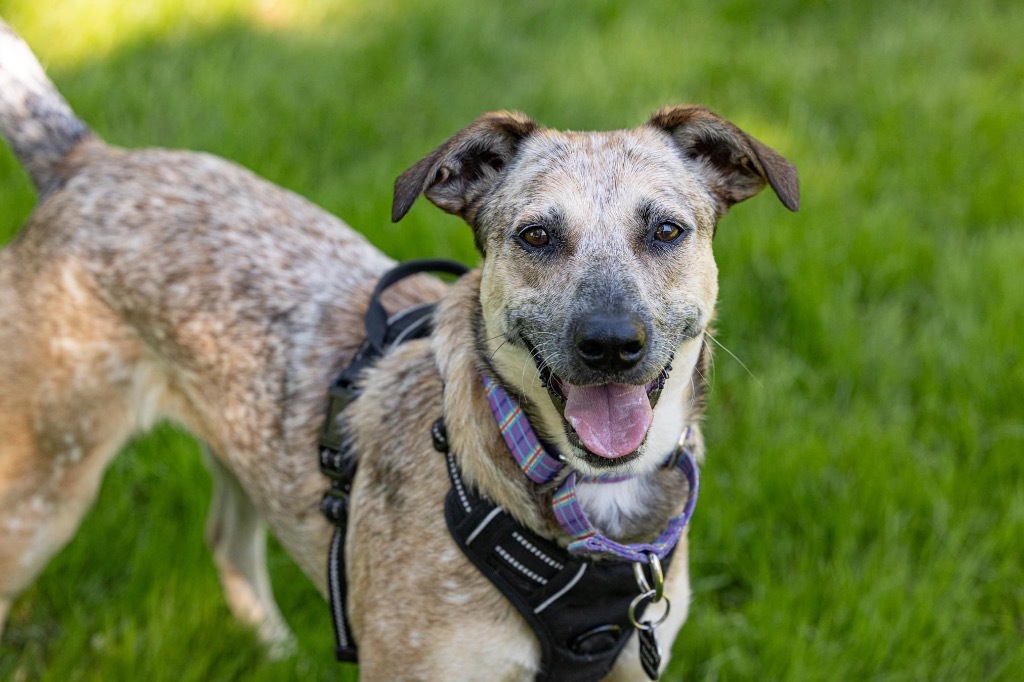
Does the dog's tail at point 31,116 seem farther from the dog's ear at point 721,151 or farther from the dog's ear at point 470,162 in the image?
the dog's ear at point 721,151

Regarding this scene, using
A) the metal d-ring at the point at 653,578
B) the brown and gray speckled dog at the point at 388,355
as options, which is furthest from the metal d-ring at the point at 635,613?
the brown and gray speckled dog at the point at 388,355

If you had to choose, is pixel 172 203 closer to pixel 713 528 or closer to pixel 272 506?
pixel 272 506

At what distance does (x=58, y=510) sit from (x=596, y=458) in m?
2.14

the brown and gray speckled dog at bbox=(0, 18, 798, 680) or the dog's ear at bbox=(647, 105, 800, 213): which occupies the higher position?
the dog's ear at bbox=(647, 105, 800, 213)

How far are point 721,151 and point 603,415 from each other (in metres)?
1.00

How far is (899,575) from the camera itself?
395 cm

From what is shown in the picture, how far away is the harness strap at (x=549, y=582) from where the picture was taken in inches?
110

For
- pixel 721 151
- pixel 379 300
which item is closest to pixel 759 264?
pixel 721 151

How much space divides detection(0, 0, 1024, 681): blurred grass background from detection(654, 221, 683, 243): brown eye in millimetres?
1656

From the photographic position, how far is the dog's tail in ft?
12.6

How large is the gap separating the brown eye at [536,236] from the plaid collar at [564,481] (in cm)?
39

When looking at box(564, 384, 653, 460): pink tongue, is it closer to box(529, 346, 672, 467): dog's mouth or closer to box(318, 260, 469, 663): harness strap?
box(529, 346, 672, 467): dog's mouth

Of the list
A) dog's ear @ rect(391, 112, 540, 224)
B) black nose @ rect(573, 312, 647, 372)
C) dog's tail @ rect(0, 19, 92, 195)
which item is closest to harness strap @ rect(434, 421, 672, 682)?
black nose @ rect(573, 312, 647, 372)

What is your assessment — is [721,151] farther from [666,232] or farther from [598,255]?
[598,255]
